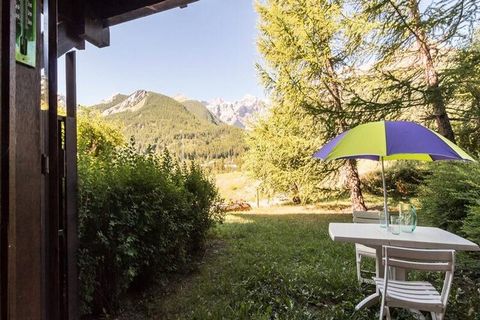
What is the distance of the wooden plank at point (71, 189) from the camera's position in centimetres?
182

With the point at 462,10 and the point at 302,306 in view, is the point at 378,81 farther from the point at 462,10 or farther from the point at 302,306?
the point at 302,306

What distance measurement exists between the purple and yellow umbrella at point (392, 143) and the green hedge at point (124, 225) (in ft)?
6.25

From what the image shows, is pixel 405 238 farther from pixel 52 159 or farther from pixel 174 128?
pixel 174 128

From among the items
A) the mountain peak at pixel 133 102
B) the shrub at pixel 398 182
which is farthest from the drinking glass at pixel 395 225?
the mountain peak at pixel 133 102

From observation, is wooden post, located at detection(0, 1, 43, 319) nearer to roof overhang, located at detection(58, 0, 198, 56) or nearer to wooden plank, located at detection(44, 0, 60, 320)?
wooden plank, located at detection(44, 0, 60, 320)

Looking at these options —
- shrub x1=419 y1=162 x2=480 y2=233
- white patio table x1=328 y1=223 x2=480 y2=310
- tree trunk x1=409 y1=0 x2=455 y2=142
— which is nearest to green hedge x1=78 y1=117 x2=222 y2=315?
white patio table x1=328 y1=223 x2=480 y2=310

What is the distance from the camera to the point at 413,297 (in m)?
2.41

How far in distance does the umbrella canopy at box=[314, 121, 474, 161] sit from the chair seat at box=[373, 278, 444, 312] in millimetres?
1126

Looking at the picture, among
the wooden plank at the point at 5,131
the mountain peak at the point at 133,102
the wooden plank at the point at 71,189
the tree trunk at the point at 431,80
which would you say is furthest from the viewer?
the mountain peak at the point at 133,102

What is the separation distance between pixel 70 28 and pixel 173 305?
266 centimetres

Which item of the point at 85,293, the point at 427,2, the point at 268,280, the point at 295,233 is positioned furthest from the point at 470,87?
the point at 85,293

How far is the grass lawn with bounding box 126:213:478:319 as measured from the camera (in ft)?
9.78

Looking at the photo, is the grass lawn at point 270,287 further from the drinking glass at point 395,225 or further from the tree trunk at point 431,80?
the tree trunk at point 431,80

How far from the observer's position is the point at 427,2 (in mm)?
6086
